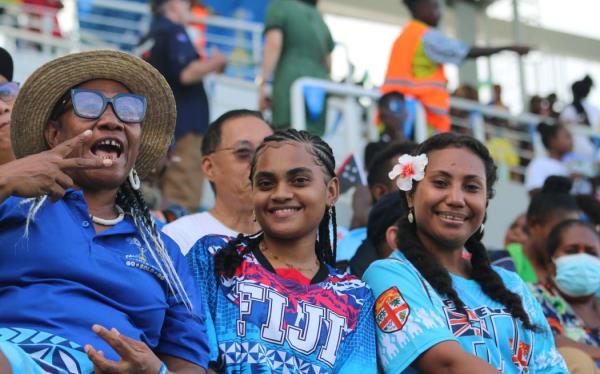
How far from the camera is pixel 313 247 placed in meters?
4.28

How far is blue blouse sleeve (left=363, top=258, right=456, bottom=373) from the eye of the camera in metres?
4.06

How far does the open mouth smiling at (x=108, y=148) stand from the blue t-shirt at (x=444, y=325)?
4.03 feet

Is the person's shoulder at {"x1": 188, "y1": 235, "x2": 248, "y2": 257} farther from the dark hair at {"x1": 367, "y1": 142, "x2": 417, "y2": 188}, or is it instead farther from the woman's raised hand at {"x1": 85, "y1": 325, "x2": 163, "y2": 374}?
the dark hair at {"x1": 367, "y1": 142, "x2": 417, "y2": 188}

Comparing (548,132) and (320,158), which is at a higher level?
(548,132)

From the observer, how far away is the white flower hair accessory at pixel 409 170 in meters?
4.58

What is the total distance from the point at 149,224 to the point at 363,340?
93 cm

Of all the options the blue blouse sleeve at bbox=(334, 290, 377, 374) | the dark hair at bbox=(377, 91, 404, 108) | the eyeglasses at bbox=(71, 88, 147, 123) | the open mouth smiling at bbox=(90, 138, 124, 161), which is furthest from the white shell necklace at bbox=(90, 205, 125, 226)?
the dark hair at bbox=(377, 91, 404, 108)

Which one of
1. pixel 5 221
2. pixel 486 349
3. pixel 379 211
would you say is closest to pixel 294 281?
pixel 486 349

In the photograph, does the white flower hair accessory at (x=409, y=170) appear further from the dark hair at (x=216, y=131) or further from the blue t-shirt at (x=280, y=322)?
the dark hair at (x=216, y=131)

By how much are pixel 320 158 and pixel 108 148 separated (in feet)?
3.02

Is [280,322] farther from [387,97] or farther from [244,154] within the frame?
[387,97]

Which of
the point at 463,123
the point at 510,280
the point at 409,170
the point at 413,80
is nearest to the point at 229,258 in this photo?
the point at 409,170

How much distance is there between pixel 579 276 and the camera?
590cm

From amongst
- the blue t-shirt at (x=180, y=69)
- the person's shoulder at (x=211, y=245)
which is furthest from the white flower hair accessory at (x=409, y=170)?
the blue t-shirt at (x=180, y=69)
